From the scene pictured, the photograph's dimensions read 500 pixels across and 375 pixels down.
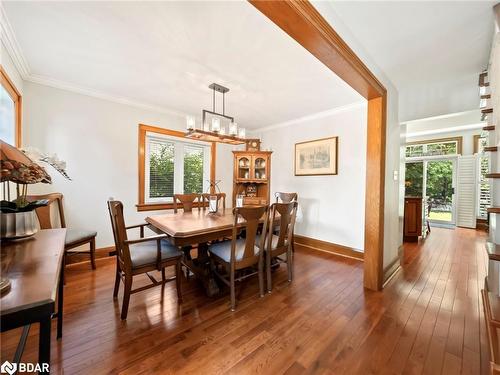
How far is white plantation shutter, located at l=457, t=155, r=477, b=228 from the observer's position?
5383mm

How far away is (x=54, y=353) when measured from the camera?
1426 millimetres

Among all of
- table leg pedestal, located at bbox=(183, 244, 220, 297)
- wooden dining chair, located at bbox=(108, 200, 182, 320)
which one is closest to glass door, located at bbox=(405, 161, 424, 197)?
table leg pedestal, located at bbox=(183, 244, 220, 297)

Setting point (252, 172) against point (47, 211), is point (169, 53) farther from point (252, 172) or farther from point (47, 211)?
point (252, 172)

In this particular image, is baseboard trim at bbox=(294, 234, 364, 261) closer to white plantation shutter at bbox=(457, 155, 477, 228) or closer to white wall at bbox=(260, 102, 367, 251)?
white wall at bbox=(260, 102, 367, 251)

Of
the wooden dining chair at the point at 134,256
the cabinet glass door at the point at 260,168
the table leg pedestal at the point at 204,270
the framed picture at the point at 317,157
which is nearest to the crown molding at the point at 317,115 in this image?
the framed picture at the point at 317,157

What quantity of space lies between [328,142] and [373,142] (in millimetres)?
1358

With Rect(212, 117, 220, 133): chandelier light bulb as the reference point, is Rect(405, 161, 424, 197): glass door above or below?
below

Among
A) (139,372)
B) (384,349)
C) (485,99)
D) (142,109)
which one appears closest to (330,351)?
(384,349)

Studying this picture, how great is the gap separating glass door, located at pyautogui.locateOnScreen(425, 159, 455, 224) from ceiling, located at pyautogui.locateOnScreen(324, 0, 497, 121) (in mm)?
4082

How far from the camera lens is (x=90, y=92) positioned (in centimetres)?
293

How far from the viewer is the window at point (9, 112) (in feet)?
6.80

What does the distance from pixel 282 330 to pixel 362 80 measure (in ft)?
7.41

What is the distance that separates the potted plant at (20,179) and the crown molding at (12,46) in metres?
1.33

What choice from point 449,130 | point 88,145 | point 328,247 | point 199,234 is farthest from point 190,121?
point 449,130
